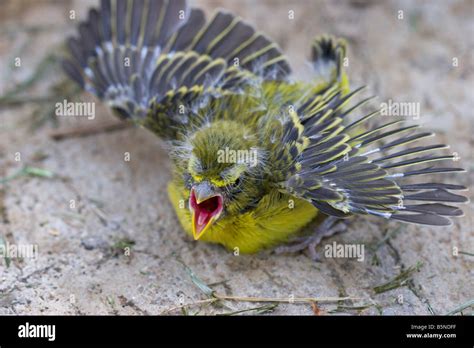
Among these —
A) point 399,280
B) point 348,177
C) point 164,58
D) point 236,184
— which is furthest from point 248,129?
point 399,280

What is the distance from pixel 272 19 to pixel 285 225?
9.58 feet

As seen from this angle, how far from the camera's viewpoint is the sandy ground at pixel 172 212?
4008mm

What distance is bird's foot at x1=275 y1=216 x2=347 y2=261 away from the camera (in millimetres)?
4344

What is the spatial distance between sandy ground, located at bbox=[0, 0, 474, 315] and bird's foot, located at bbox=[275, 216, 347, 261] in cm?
6

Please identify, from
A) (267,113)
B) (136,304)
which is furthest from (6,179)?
(267,113)

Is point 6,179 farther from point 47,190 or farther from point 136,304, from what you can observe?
point 136,304

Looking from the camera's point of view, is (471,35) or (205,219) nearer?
(205,219)

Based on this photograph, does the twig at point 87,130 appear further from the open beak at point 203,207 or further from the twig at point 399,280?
the twig at point 399,280

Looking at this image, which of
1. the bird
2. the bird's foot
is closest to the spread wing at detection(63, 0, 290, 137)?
the bird

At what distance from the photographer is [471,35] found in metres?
6.30

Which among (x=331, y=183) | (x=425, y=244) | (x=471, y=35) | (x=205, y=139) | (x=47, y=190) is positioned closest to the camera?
(x=331, y=183)

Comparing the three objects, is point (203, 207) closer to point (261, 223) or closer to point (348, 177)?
point (261, 223)

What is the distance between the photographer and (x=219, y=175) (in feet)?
13.1

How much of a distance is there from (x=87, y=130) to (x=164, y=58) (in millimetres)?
1086
